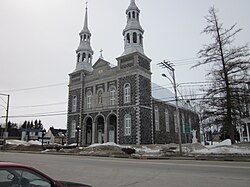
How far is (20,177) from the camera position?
10.3ft

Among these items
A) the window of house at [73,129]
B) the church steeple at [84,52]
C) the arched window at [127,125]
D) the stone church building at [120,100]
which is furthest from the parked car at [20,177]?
the church steeple at [84,52]

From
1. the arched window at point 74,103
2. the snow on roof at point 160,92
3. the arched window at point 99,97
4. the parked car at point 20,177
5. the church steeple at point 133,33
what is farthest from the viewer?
the snow on roof at point 160,92

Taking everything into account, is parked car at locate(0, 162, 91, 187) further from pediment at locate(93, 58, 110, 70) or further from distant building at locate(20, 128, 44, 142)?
distant building at locate(20, 128, 44, 142)

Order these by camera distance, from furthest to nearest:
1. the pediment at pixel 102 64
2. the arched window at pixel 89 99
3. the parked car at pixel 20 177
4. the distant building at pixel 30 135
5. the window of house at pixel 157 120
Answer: the distant building at pixel 30 135
the arched window at pixel 89 99
the pediment at pixel 102 64
the window of house at pixel 157 120
the parked car at pixel 20 177

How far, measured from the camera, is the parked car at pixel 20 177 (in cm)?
299

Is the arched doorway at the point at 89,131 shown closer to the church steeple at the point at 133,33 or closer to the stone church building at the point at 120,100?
the stone church building at the point at 120,100

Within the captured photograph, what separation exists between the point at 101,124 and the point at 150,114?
963 centimetres

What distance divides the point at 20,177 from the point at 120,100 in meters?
34.9

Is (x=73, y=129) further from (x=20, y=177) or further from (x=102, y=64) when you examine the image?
(x=20, y=177)

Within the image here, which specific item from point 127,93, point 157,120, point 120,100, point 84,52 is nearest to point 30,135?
point 84,52

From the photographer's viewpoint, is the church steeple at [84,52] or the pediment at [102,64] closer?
the pediment at [102,64]

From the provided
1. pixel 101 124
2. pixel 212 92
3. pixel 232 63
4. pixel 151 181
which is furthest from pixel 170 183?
pixel 101 124

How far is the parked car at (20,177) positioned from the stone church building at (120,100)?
1246 inches

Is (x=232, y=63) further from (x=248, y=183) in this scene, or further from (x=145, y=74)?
(x=248, y=183)
